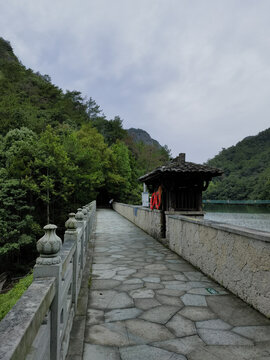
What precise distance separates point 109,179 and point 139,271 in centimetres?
3264

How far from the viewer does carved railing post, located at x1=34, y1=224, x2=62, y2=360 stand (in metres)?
1.95

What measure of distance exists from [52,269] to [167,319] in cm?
208

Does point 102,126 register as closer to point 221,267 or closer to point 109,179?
point 109,179

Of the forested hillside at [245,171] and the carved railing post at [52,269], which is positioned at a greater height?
the forested hillside at [245,171]

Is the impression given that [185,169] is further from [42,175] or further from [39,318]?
Result: [42,175]

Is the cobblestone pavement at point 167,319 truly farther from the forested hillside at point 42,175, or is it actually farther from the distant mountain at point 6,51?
the distant mountain at point 6,51

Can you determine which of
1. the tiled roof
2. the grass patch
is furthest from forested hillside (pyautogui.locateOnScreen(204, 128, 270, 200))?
the grass patch

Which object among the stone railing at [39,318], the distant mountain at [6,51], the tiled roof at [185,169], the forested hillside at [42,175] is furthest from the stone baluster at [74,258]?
the distant mountain at [6,51]

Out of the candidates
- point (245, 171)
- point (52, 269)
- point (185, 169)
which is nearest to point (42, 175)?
point (185, 169)

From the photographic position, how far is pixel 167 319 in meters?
3.39

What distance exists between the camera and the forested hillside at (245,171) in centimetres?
4654

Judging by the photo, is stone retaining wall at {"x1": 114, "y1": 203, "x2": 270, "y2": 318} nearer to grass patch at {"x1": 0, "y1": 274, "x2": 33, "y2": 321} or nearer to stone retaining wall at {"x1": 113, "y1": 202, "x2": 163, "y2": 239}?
stone retaining wall at {"x1": 113, "y1": 202, "x2": 163, "y2": 239}

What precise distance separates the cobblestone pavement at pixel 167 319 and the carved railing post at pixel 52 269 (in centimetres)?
76

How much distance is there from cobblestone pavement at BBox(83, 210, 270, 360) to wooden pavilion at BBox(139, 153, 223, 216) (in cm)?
366
